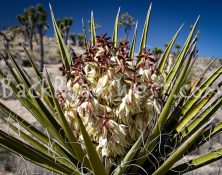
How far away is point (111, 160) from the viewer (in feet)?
5.64

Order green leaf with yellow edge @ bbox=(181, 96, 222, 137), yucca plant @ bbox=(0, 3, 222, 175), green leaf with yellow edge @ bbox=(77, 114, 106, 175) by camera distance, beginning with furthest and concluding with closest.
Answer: green leaf with yellow edge @ bbox=(181, 96, 222, 137) → yucca plant @ bbox=(0, 3, 222, 175) → green leaf with yellow edge @ bbox=(77, 114, 106, 175)

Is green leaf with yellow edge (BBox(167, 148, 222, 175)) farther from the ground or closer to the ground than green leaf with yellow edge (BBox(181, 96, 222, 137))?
closer to the ground

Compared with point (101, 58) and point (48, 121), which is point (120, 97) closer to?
point (101, 58)

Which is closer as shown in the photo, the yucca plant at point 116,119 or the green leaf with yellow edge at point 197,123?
the yucca plant at point 116,119

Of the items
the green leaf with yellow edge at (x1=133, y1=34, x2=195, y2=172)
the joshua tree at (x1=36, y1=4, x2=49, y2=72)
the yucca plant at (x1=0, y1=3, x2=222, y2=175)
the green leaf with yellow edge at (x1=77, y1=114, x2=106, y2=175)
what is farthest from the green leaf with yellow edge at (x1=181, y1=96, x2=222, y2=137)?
the joshua tree at (x1=36, y1=4, x2=49, y2=72)

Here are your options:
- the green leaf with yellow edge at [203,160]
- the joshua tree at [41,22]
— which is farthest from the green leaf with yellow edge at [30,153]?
the joshua tree at [41,22]

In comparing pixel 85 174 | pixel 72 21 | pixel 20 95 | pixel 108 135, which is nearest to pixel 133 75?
pixel 108 135

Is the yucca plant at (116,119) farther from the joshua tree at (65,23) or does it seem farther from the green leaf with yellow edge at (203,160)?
the joshua tree at (65,23)

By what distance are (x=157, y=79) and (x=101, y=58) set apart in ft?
1.12

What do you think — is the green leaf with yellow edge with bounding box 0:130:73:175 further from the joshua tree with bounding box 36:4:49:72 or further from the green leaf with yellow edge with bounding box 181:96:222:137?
the joshua tree with bounding box 36:4:49:72

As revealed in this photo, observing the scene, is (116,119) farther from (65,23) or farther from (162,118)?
(65,23)

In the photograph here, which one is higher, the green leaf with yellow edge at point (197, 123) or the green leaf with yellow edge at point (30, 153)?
the green leaf with yellow edge at point (197, 123)

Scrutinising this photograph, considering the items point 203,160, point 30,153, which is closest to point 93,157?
point 30,153

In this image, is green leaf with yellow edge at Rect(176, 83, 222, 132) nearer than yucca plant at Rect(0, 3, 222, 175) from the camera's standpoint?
No
